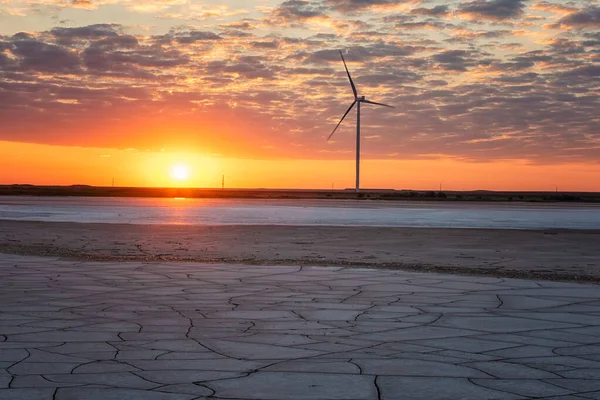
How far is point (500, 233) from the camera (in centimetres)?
2911

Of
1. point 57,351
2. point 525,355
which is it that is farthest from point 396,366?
point 57,351

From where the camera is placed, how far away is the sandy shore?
1683cm

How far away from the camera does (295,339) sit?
7.69 m

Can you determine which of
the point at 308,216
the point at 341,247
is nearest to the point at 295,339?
the point at 341,247

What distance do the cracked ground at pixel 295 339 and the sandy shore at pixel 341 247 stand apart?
3.93 meters

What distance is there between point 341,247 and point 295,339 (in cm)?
1430

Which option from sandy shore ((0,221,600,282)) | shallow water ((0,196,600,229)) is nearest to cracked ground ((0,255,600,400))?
sandy shore ((0,221,600,282))

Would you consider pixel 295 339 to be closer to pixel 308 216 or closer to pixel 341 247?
pixel 341 247

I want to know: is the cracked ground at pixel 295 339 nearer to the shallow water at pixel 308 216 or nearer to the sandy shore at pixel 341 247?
the sandy shore at pixel 341 247

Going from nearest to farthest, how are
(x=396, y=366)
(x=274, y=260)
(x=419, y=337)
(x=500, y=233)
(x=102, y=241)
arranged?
(x=396, y=366) < (x=419, y=337) < (x=274, y=260) < (x=102, y=241) < (x=500, y=233)

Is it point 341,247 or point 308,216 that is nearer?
point 341,247

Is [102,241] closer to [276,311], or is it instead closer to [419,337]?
[276,311]

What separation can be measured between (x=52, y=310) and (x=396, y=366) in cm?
472

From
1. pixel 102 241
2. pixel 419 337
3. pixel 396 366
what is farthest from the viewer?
pixel 102 241
